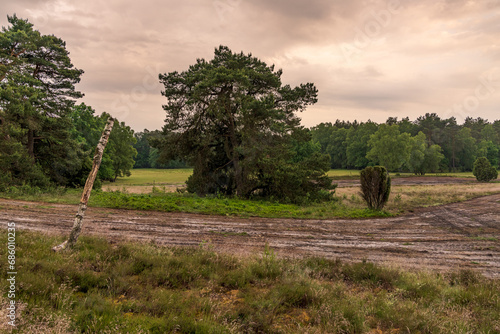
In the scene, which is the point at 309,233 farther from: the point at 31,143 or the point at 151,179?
the point at 151,179

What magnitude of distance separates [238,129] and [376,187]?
11.7 metres

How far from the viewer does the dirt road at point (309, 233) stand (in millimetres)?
9570

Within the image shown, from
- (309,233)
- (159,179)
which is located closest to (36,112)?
(309,233)

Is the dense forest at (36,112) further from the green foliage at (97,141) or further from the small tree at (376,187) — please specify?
the small tree at (376,187)

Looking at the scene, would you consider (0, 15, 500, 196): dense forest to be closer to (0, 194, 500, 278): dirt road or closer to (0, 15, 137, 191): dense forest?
(0, 15, 137, 191): dense forest

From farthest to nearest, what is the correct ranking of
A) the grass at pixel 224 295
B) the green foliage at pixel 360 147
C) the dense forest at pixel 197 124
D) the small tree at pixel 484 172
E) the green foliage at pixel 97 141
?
1. the green foliage at pixel 360 147
2. the small tree at pixel 484 172
3. the green foliage at pixel 97 141
4. the dense forest at pixel 197 124
5. the grass at pixel 224 295

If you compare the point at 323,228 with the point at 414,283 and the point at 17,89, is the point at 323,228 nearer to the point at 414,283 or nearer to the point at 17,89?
the point at 414,283

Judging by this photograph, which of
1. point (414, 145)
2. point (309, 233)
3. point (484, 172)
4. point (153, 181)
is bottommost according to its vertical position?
point (309, 233)

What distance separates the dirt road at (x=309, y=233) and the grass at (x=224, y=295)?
188 centimetres

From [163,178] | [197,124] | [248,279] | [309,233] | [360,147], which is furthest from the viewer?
[360,147]

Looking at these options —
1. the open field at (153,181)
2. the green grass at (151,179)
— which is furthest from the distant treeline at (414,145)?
the green grass at (151,179)

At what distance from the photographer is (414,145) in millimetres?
65375

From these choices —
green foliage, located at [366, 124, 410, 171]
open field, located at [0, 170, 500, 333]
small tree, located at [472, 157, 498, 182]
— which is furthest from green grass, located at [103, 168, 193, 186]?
small tree, located at [472, 157, 498, 182]

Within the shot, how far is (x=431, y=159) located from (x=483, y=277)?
252 ft
